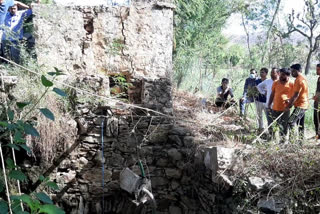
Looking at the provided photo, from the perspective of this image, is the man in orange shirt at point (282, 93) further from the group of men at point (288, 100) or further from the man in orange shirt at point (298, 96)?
the man in orange shirt at point (298, 96)

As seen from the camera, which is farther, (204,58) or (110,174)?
(204,58)

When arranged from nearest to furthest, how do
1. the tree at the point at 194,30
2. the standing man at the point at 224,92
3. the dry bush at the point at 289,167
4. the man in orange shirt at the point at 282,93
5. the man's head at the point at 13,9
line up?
the dry bush at the point at 289,167 → the man in orange shirt at the point at 282,93 → the man's head at the point at 13,9 → the standing man at the point at 224,92 → the tree at the point at 194,30

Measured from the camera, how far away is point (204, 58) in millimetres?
8703

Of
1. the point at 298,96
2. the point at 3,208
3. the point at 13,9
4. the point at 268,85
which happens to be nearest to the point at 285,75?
the point at 298,96

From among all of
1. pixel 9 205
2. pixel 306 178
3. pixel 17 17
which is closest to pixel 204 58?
pixel 17 17

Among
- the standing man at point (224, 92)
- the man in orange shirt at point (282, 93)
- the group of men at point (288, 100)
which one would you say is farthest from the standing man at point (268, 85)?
the standing man at point (224, 92)

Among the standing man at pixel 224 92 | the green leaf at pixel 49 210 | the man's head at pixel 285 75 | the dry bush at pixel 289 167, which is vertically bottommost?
the dry bush at pixel 289 167

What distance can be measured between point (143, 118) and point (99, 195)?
4.03ft

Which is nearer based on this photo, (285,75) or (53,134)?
(285,75)

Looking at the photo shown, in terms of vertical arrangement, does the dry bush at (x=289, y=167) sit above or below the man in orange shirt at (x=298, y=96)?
below

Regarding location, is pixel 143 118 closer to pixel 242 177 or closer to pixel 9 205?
pixel 242 177

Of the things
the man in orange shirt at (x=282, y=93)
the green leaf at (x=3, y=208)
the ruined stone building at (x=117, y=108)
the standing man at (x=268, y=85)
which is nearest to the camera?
the green leaf at (x=3, y=208)

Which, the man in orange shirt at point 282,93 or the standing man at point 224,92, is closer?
the man in orange shirt at point 282,93

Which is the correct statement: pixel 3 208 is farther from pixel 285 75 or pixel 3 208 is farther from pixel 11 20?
pixel 11 20
